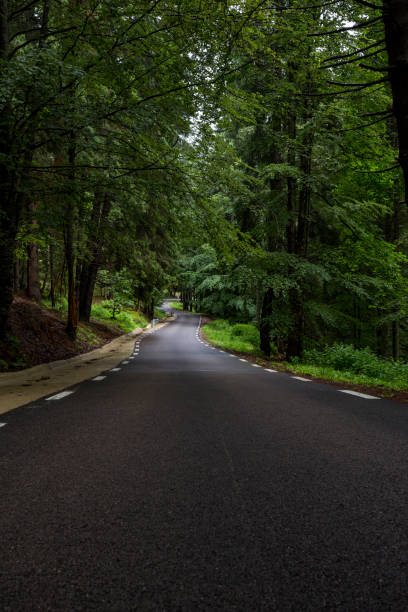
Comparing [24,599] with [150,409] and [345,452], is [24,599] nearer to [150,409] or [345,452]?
[345,452]

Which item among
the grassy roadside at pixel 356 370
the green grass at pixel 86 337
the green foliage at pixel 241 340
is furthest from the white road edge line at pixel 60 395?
the green foliage at pixel 241 340

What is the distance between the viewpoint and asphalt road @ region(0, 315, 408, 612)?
4.72ft

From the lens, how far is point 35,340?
38.8 feet

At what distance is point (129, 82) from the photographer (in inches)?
270

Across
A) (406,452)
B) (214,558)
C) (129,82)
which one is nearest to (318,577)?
(214,558)

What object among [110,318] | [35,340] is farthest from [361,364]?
[110,318]

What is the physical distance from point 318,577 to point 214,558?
1.42 ft

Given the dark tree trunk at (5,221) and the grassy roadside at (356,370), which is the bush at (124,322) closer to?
the grassy roadside at (356,370)

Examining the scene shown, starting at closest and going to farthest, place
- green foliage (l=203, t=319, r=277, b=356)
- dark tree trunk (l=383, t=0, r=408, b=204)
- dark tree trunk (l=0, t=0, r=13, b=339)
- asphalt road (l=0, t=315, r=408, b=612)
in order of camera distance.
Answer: asphalt road (l=0, t=315, r=408, b=612) → dark tree trunk (l=383, t=0, r=408, b=204) → dark tree trunk (l=0, t=0, r=13, b=339) → green foliage (l=203, t=319, r=277, b=356)

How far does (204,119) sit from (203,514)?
7.52 metres

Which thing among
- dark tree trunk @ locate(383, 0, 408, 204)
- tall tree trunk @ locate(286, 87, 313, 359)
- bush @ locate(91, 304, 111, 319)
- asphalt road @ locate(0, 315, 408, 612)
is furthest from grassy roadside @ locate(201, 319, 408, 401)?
bush @ locate(91, 304, 111, 319)

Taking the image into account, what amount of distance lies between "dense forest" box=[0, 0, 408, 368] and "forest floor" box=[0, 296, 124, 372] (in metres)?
0.72

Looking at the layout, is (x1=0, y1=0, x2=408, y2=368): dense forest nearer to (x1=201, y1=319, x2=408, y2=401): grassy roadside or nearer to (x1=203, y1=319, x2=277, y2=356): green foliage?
(x1=201, y1=319, x2=408, y2=401): grassy roadside

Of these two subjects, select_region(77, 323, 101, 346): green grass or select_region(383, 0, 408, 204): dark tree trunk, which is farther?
select_region(77, 323, 101, 346): green grass
